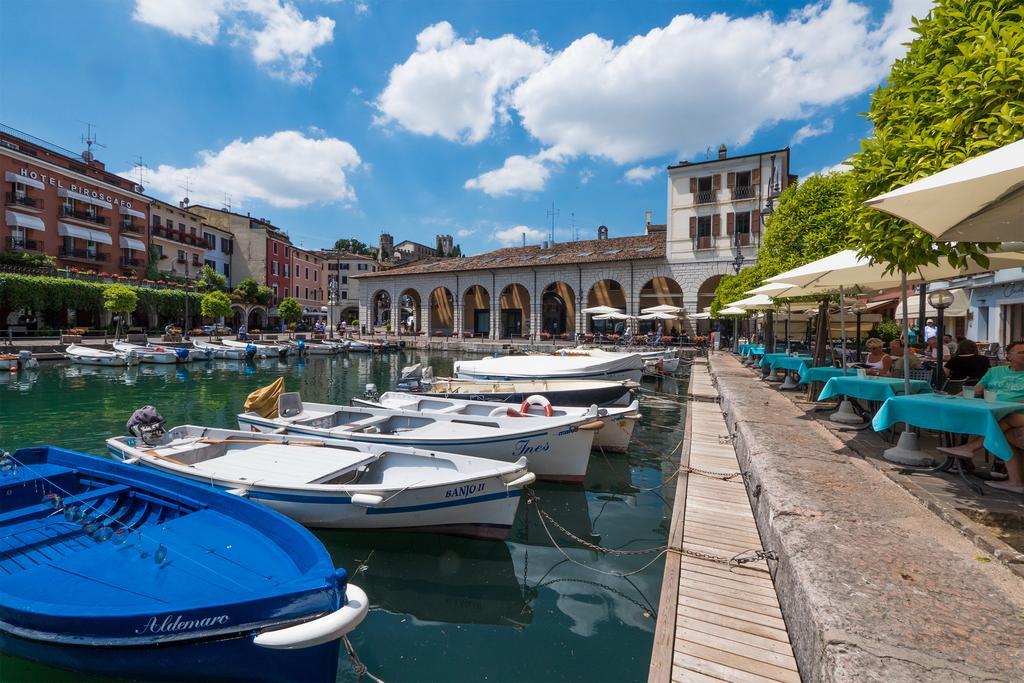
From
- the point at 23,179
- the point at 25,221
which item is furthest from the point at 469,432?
the point at 23,179

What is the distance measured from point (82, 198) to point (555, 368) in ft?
142

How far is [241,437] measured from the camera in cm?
803

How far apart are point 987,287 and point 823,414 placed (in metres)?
14.1

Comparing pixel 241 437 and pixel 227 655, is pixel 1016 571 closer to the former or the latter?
pixel 227 655

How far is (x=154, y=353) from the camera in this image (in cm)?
2839

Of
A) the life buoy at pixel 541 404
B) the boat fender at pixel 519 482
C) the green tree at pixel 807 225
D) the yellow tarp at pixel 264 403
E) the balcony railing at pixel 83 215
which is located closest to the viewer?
the boat fender at pixel 519 482

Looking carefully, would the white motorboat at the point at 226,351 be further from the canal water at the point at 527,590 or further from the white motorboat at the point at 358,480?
the white motorboat at the point at 358,480

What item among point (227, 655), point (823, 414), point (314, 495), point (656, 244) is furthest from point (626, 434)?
point (656, 244)

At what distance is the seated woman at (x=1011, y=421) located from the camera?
446cm

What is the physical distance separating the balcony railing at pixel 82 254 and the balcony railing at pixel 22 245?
5.92 feet

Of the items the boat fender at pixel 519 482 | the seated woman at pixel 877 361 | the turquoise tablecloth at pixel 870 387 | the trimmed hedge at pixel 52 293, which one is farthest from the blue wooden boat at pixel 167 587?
the trimmed hedge at pixel 52 293

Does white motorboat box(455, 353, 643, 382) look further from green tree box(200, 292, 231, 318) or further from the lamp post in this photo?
green tree box(200, 292, 231, 318)

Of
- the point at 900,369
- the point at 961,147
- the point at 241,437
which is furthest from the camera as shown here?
the point at 900,369

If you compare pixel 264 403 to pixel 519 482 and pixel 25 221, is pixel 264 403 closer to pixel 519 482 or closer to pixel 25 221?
pixel 519 482
